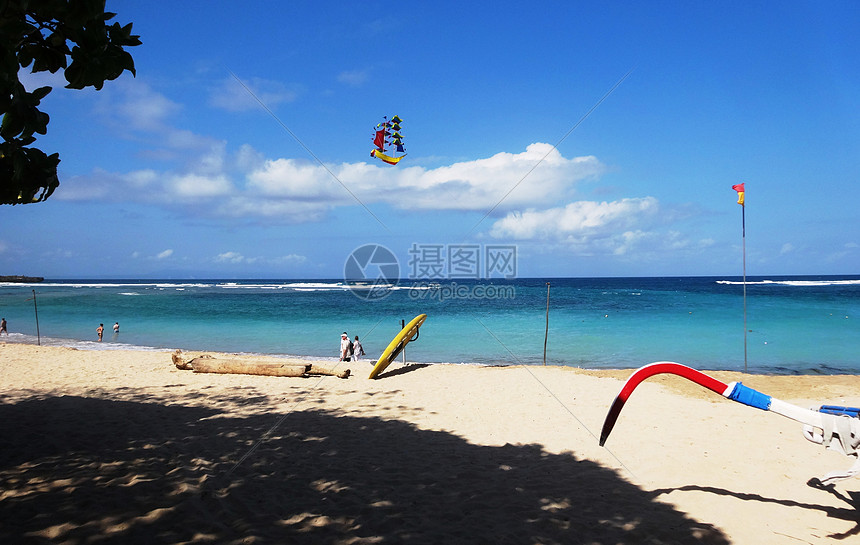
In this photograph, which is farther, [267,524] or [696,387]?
[696,387]

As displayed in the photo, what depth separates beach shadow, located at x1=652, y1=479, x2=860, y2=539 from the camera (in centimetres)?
473

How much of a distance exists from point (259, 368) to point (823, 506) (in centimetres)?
1106

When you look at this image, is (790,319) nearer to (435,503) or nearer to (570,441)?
(570,441)

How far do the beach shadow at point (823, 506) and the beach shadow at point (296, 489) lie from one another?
710mm

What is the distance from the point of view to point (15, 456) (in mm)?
5402

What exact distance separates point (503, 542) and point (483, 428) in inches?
151

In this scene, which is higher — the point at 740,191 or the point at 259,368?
the point at 740,191

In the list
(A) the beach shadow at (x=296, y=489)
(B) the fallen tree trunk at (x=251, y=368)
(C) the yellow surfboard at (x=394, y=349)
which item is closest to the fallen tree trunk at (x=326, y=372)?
(B) the fallen tree trunk at (x=251, y=368)

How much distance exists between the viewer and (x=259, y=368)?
1188 centimetres

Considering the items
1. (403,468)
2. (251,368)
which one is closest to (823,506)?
(403,468)

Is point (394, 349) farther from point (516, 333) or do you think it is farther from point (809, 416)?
point (516, 333)

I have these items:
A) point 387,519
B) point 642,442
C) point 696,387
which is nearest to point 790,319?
point 696,387

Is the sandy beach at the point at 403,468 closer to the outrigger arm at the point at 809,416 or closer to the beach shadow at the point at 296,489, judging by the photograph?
the beach shadow at the point at 296,489

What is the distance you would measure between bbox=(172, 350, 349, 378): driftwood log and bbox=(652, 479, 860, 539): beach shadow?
8.40m
